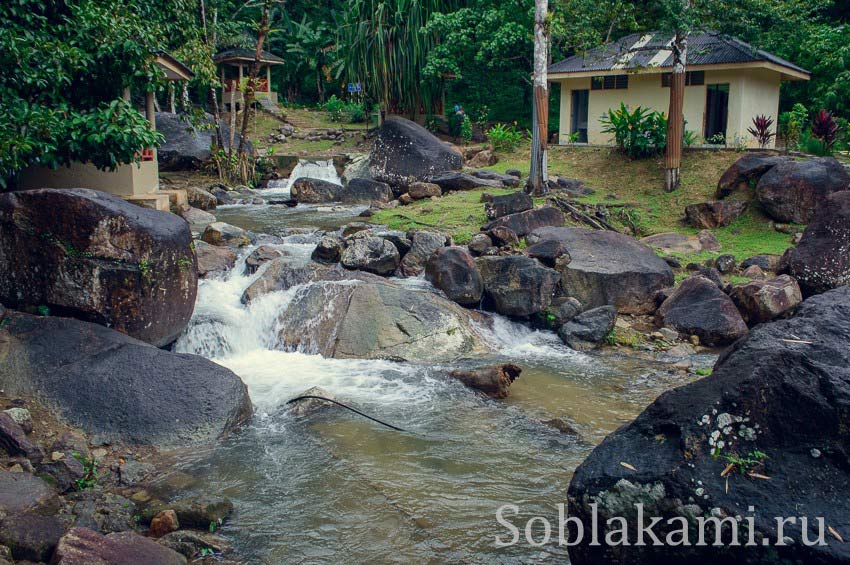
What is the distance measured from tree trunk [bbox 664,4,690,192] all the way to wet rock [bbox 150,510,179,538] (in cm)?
1544

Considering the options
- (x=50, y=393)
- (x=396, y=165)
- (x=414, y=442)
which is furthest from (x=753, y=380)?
(x=396, y=165)

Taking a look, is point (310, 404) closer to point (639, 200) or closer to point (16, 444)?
point (16, 444)

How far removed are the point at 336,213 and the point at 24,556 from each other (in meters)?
13.4

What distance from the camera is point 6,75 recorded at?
902cm

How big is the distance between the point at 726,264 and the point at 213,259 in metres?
9.17

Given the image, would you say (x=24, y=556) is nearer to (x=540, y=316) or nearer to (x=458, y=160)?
(x=540, y=316)

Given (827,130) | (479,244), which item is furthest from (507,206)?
(827,130)

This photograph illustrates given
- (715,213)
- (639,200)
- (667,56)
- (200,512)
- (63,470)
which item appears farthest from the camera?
(667,56)

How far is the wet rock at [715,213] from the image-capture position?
51.9 ft

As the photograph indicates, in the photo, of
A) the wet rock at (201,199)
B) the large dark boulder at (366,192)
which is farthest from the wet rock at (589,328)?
the wet rock at (201,199)

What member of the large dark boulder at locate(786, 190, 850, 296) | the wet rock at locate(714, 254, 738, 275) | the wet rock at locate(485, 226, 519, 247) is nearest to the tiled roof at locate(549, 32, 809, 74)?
the wet rock at locate(485, 226, 519, 247)

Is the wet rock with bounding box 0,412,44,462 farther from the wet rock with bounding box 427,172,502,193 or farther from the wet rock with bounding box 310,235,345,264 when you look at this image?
the wet rock with bounding box 427,172,502,193

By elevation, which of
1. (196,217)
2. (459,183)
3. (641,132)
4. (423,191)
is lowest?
(196,217)

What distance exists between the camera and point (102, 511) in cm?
580
